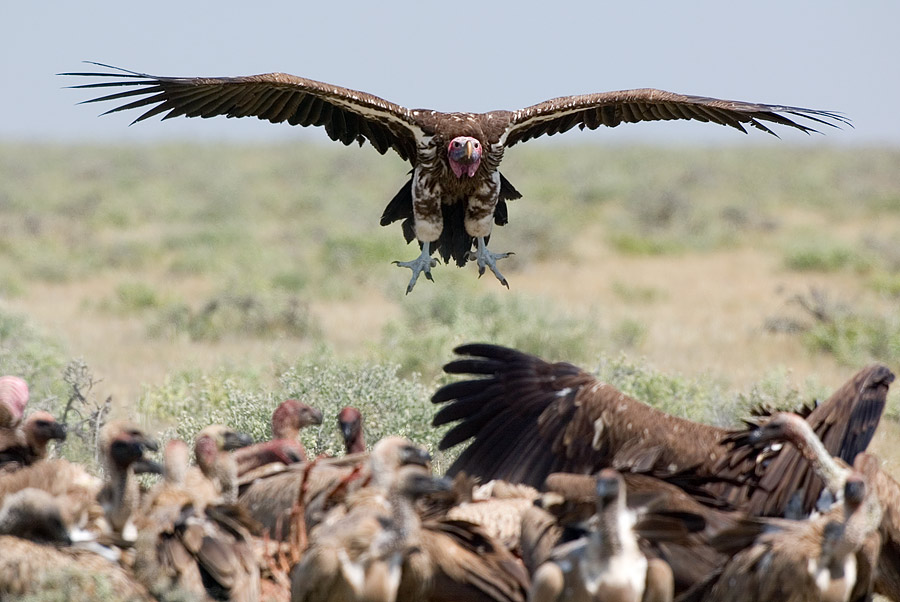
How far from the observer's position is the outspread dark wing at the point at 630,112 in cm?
864

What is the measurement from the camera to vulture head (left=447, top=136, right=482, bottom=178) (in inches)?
333

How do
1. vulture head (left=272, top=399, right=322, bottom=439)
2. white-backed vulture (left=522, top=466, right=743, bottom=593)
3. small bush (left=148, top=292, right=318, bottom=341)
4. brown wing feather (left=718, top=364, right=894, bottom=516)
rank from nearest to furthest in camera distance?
white-backed vulture (left=522, top=466, right=743, bottom=593), brown wing feather (left=718, top=364, right=894, bottom=516), vulture head (left=272, top=399, right=322, bottom=439), small bush (left=148, top=292, right=318, bottom=341)

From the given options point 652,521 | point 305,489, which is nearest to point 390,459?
point 305,489

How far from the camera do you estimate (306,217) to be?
30.1m

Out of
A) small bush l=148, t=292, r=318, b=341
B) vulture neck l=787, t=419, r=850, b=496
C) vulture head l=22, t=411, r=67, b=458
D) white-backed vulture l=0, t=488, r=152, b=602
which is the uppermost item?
vulture neck l=787, t=419, r=850, b=496

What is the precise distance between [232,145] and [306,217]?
4745 centimetres

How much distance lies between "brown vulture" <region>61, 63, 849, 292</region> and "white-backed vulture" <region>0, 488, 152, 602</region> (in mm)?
4346

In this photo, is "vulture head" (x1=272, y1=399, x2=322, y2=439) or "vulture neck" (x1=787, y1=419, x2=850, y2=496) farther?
"vulture head" (x1=272, y1=399, x2=322, y2=439)

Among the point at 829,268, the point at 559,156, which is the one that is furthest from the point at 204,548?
the point at 559,156

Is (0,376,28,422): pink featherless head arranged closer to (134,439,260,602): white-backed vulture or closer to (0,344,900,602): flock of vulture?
(0,344,900,602): flock of vulture

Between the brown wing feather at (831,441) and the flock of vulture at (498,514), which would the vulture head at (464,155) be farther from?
the brown wing feather at (831,441)

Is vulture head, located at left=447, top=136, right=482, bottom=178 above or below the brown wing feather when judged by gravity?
above

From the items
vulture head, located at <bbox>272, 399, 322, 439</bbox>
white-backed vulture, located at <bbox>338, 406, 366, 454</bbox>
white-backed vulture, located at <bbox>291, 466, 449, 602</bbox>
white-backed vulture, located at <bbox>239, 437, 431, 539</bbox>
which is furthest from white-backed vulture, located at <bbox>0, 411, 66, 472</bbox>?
white-backed vulture, located at <bbox>291, 466, 449, 602</bbox>

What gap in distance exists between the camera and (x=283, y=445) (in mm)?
5957
